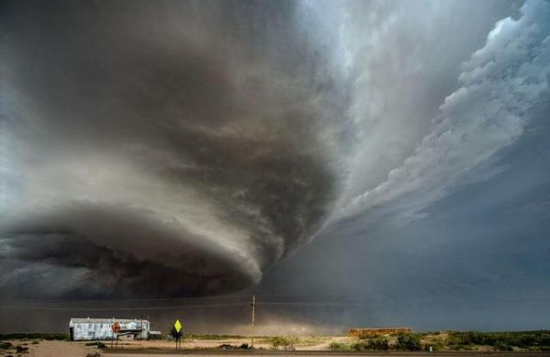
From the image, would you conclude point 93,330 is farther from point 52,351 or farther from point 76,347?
point 52,351

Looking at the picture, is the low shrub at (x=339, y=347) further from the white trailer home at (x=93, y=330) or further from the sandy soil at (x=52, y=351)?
the white trailer home at (x=93, y=330)

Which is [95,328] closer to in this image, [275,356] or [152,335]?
[152,335]

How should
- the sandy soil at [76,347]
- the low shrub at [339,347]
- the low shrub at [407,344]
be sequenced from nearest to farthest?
the sandy soil at [76,347], the low shrub at [407,344], the low shrub at [339,347]

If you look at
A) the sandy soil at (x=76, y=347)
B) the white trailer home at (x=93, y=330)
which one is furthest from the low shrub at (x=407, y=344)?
the white trailer home at (x=93, y=330)

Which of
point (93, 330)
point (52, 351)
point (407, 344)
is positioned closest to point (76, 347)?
point (52, 351)

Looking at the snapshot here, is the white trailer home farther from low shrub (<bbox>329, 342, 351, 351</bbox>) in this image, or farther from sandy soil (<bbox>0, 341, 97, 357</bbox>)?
low shrub (<bbox>329, 342, 351, 351</bbox>)

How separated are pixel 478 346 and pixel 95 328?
85613 millimetres

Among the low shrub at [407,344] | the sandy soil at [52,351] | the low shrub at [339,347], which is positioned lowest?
the low shrub at [339,347]

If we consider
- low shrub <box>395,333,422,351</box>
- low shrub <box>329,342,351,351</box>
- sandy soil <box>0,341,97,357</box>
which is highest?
sandy soil <box>0,341,97,357</box>

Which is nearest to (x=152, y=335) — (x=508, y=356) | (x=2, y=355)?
(x=2, y=355)

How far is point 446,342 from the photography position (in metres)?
71.6

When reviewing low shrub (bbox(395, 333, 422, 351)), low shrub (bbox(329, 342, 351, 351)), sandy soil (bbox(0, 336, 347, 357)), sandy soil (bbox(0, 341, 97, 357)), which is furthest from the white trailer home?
low shrub (bbox(395, 333, 422, 351))

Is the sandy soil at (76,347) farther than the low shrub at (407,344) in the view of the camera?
No

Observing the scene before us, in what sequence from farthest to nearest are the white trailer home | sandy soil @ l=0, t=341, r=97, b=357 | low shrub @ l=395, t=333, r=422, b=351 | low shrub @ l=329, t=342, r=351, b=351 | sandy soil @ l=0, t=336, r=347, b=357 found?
1. the white trailer home
2. low shrub @ l=329, t=342, r=351, b=351
3. low shrub @ l=395, t=333, r=422, b=351
4. sandy soil @ l=0, t=336, r=347, b=357
5. sandy soil @ l=0, t=341, r=97, b=357
